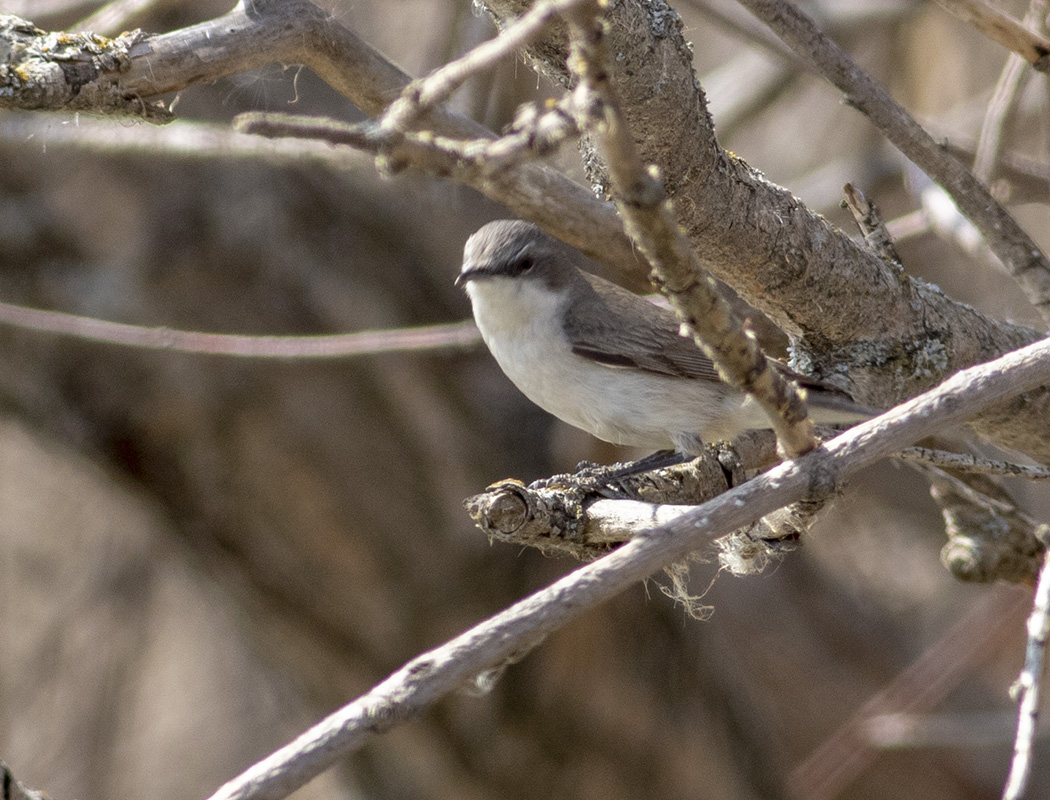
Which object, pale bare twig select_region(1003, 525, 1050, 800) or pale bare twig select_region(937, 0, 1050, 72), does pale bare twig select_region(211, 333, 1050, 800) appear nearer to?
pale bare twig select_region(1003, 525, 1050, 800)

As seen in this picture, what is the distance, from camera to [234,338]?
11.1 feet

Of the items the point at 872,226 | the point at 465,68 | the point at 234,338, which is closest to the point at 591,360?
the point at 872,226

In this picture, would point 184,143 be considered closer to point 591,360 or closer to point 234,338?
point 234,338

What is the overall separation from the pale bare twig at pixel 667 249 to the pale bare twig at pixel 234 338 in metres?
1.95

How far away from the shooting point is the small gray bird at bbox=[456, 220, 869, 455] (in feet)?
9.29

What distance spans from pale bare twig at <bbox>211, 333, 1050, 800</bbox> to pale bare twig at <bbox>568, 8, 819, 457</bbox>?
0.07 meters

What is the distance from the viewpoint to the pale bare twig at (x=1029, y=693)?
1.04 m

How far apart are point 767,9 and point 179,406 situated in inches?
112

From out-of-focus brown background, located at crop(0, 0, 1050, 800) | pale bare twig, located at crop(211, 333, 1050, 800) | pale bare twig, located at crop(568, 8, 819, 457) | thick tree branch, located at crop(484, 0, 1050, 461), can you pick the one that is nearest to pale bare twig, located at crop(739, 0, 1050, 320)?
thick tree branch, located at crop(484, 0, 1050, 461)

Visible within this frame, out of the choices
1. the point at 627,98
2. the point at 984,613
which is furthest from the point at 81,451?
the point at 984,613

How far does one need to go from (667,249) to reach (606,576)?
37 cm

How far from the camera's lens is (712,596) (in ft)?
19.6

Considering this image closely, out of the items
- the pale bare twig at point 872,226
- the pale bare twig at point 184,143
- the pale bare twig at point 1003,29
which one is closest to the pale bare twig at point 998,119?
the pale bare twig at point 1003,29

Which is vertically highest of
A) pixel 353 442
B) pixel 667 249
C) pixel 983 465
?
pixel 667 249
